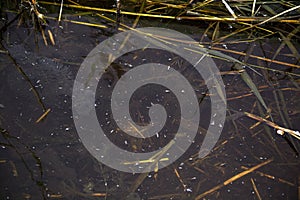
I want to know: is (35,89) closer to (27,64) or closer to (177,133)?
(27,64)

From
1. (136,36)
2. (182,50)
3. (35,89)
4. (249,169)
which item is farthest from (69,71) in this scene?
(249,169)

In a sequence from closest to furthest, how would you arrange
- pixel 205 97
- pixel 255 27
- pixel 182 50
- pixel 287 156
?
1. pixel 287 156
2. pixel 205 97
3. pixel 182 50
4. pixel 255 27

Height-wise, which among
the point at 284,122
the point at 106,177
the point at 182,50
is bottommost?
the point at 106,177

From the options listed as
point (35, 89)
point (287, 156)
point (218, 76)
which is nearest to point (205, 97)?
point (218, 76)

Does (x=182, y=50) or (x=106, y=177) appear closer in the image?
(x=106, y=177)

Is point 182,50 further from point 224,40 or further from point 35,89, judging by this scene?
point 35,89

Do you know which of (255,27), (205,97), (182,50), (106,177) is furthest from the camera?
(255,27)

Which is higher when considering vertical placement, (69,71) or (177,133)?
(69,71)
